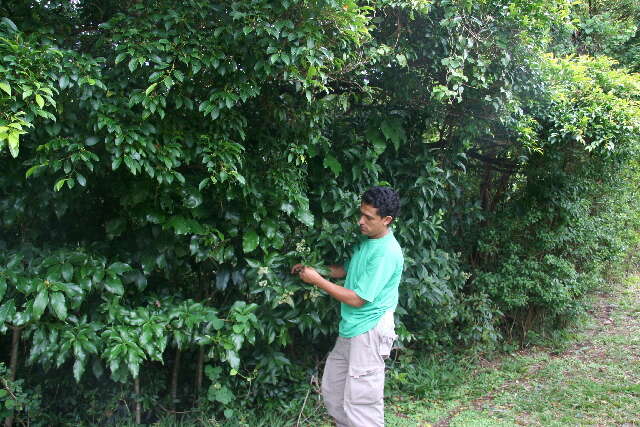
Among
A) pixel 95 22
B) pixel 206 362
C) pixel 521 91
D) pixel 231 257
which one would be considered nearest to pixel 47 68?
pixel 95 22

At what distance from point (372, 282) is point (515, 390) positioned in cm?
Answer: 264

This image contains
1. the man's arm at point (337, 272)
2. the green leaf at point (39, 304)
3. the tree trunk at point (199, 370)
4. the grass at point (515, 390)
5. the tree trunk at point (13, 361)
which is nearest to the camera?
the green leaf at point (39, 304)

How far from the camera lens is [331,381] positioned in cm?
322

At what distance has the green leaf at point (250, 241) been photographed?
10.6 feet

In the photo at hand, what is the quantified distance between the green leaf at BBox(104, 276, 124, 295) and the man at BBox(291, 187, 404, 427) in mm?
1033

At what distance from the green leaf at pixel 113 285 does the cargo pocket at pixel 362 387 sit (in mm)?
1372

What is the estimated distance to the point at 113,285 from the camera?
9.49 ft

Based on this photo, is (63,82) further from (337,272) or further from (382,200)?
(337,272)

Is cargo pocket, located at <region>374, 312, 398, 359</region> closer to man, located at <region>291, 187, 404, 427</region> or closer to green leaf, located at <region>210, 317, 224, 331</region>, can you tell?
man, located at <region>291, 187, 404, 427</region>

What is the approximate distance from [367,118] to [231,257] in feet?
5.25

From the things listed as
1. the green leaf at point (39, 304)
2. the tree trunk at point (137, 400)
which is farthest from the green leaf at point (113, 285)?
the tree trunk at point (137, 400)

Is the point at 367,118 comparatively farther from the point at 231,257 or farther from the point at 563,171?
the point at 563,171

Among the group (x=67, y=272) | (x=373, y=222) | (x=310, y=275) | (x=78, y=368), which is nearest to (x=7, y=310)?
(x=67, y=272)

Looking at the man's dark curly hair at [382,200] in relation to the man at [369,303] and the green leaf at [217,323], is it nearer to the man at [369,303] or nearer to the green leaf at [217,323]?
the man at [369,303]
